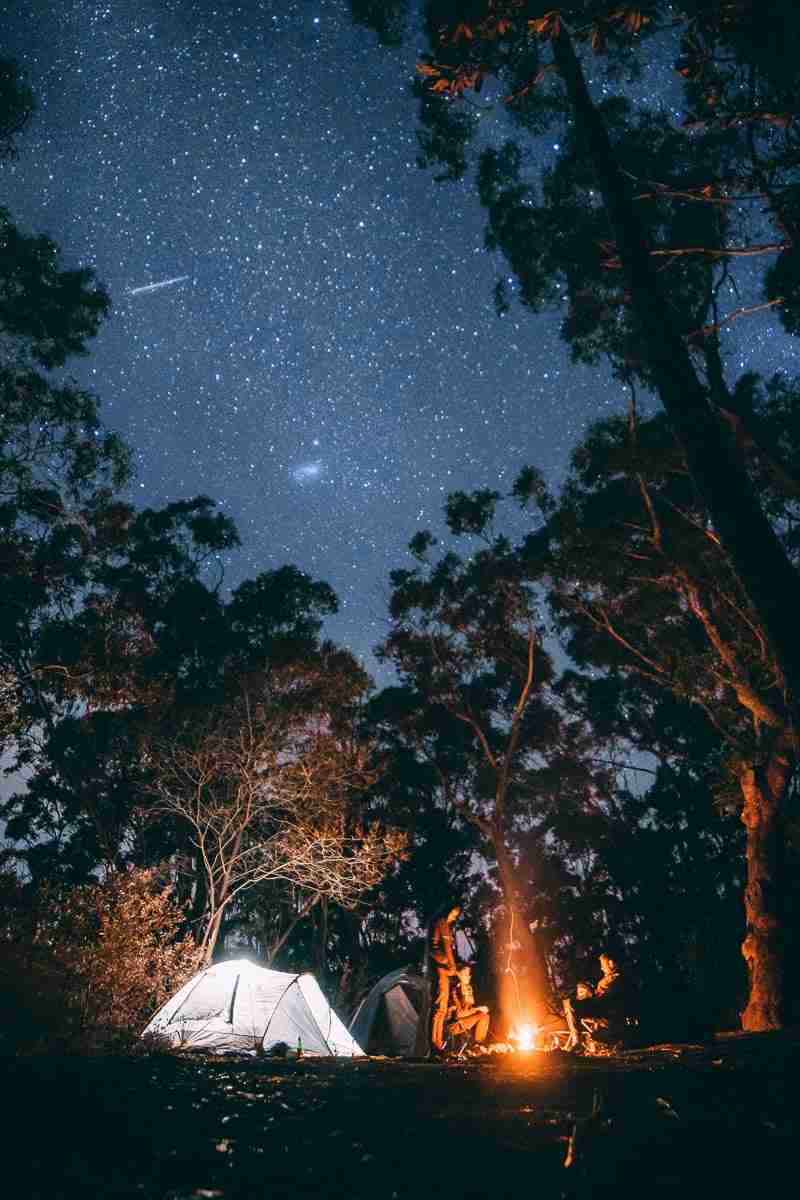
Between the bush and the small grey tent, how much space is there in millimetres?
9642

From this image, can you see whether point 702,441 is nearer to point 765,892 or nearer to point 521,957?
point 765,892

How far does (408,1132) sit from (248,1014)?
948 cm

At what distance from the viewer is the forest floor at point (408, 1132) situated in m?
2.08

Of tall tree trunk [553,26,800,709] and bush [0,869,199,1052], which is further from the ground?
tall tree trunk [553,26,800,709]

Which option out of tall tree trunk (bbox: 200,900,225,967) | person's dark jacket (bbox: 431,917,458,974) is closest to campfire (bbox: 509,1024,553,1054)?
person's dark jacket (bbox: 431,917,458,974)

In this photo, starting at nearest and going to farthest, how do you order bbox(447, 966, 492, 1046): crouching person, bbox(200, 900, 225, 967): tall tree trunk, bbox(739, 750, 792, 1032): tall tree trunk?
bbox(739, 750, 792, 1032): tall tree trunk < bbox(447, 966, 492, 1046): crouching person < bbox(200, 900, 225, 967): tall tree trunk

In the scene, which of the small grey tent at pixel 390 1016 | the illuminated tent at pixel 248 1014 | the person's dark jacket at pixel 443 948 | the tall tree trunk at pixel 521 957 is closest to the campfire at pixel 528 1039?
the person's dark jacket at pixel 443 948

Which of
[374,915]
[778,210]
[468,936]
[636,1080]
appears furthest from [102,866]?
[778,210]

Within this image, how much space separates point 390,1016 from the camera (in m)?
18.3

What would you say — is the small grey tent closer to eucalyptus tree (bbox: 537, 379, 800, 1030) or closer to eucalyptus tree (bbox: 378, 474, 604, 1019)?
eucalyptus tree (bbox: 378, 474, 604, 1019)

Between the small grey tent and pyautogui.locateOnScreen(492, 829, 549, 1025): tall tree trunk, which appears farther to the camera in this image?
the small grey tent

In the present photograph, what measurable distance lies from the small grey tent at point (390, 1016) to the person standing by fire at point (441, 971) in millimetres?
9619

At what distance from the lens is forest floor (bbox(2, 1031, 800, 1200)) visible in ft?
6.83

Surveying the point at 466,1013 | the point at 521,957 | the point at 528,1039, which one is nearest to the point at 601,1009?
→ the point at 528,1039
